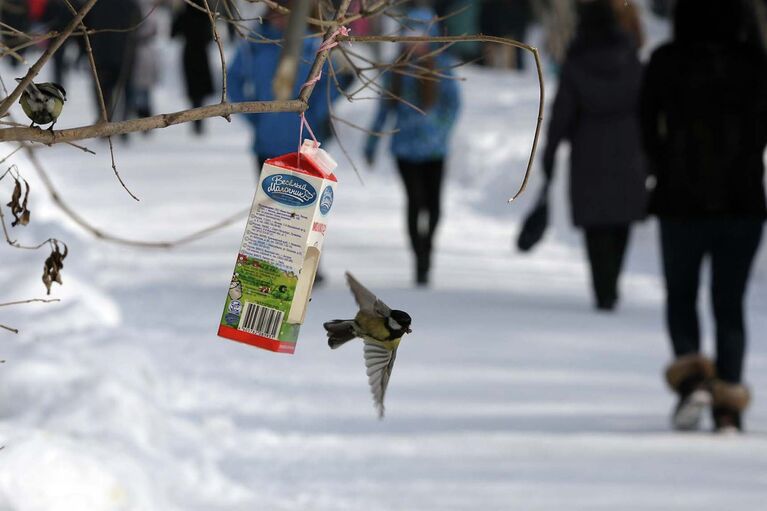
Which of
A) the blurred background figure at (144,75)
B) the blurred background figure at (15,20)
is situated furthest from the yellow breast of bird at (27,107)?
the blurred background figure at (144,75)

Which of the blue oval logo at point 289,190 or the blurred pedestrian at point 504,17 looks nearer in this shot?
the blue oval logo at point 289,190

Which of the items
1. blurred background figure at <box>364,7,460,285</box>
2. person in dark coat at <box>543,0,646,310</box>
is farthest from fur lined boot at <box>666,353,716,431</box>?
blurred background figure at <box>364,7,460,285</box>

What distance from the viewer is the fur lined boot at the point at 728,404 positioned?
18.3 feet

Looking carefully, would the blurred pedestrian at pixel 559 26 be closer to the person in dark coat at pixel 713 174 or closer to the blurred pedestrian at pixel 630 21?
the blurred pedestrian at pixel 630 21

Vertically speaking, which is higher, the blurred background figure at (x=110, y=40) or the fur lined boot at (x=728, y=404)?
the blurred background figure at (x=110, y=40)

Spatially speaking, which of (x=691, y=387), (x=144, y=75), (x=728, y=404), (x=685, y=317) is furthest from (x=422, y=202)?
(x=144, y=75)

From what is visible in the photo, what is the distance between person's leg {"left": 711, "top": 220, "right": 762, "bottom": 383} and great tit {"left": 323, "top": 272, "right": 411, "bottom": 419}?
3.44m

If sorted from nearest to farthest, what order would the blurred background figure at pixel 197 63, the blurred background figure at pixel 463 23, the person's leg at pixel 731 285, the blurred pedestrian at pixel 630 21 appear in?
1. the person's leg at pixel 731 285
2. the blurred pedestrian at pixel 630 21
3. the blurred background figure at pixel 197 63
4. the blurred background figure at pixel 463 23

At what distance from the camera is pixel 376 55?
2131cm

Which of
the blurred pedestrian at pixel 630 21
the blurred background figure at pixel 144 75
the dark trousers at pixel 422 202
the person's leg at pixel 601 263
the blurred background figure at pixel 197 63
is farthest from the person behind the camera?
the blurred background figure at pixel 144 75

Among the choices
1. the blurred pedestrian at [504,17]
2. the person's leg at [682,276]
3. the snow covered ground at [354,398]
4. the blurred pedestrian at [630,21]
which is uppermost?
the blurred pedestrian at [504,17]

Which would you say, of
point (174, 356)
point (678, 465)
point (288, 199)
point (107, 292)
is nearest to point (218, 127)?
point (107, 292)

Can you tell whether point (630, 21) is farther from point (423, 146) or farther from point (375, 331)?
point (375, 331)

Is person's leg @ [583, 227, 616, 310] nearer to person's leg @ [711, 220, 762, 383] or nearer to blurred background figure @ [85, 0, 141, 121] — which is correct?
person's leg @ [711, 220, 762, 383]
